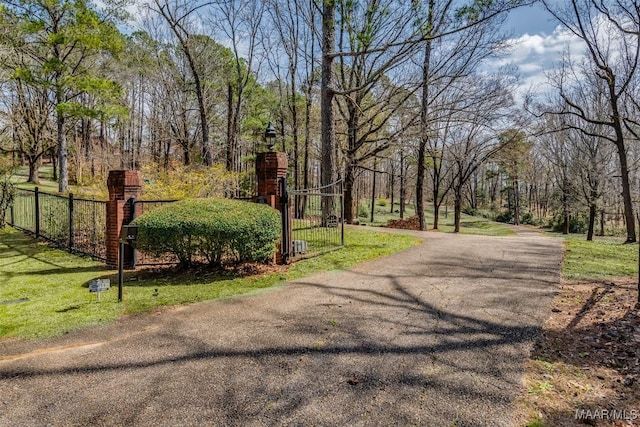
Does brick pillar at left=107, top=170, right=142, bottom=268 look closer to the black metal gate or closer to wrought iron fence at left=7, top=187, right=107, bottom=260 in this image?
wrought iron fence at left=7, top=187, right=107, bottom=260

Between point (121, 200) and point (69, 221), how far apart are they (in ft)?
9.48

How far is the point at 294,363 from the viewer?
9.99ft

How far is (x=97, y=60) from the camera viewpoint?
22547mm

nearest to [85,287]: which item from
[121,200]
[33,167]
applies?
[121,200]

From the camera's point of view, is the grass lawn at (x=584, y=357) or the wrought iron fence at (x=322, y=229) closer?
→ the grass lawn at (x=584, y=357)

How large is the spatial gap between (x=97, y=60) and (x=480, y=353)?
1061 inches

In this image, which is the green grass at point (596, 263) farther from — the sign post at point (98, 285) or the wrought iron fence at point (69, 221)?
the wrought iron fence at point (69, 221)

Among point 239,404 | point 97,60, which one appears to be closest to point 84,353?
point 239,404

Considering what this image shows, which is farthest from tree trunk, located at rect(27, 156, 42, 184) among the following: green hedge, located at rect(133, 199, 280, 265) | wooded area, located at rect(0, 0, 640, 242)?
green hedge, located at rect(133, 199, 280, 265)

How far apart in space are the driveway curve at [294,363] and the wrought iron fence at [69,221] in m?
4.72

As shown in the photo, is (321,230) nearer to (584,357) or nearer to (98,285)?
(98,285)

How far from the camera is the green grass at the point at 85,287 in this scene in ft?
13.5

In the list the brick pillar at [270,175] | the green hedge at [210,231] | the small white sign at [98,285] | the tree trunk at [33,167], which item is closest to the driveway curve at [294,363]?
the small white sign at [98,285]

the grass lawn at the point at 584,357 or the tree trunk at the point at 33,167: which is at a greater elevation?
the tree trunk at the point at 33,167
